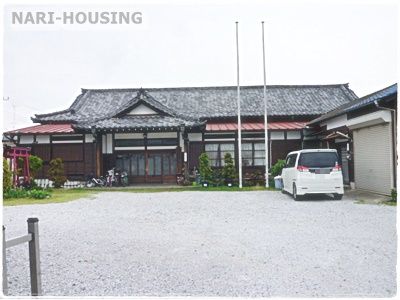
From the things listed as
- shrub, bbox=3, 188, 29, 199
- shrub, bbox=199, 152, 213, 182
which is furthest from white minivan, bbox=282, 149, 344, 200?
shrub, bbox=3, 188, 29, 199

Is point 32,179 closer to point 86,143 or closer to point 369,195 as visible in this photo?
point 86,143

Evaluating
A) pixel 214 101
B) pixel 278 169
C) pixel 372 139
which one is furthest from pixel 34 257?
pixel 214 101

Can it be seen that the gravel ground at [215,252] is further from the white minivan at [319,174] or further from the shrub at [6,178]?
the shrub at [6,178]

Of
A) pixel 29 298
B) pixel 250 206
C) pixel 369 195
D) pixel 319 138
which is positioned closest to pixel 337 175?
pixel 369 195

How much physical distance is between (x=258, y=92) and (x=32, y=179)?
11201 mm

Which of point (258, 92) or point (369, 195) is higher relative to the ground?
point (258, 92)

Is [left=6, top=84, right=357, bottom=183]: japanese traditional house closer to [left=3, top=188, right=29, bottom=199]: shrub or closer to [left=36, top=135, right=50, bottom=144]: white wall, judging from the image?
[left=36, top=135, right=50, bottom=144]: white wall

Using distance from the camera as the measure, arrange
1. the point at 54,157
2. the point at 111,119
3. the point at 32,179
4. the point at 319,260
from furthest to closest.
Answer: the point at 111,119 → the point at 54,157 → the point at 32,179 → the point at 319,260

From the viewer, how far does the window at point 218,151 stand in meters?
15.3

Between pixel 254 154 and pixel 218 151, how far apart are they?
1.49 meters

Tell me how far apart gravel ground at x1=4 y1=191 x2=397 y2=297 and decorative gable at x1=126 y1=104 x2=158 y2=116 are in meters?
8.51

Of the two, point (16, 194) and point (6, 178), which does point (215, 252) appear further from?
point (16, 194)

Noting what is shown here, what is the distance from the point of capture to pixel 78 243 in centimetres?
501

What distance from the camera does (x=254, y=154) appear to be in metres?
15.2
